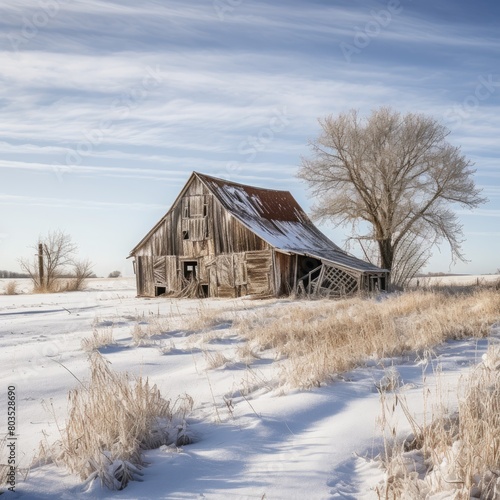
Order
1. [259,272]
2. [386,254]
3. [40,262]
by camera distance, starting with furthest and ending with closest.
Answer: [40,262] → [386,254] → [259,272]

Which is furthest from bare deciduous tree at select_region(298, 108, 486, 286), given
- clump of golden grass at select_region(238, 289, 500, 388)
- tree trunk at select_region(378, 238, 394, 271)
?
clump of golden grass at select_region(238, 289, 500, 388)

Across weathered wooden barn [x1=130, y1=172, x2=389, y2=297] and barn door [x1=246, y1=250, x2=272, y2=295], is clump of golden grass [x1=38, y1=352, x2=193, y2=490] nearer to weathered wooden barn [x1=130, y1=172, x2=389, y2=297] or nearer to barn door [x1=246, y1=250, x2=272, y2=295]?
weathered wooden barn [x1=130, y1=172, x2=389, y2=297]

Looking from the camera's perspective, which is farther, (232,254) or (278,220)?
(278,220)

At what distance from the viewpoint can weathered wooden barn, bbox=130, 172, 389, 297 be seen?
25.3 metres

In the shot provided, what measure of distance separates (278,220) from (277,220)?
141 millimetres

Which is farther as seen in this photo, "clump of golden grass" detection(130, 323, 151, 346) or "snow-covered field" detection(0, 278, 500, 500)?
"clump of golden grass" detection(130, 323, 151, 346)

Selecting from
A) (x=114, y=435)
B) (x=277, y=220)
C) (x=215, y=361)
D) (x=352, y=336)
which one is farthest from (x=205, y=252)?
(x=114, y=435)

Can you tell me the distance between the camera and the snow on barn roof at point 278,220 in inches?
1028

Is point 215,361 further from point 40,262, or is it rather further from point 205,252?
point 40,262

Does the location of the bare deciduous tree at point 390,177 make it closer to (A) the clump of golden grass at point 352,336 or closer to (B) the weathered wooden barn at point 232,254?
(B) the weathered wooden barn at point 232,254

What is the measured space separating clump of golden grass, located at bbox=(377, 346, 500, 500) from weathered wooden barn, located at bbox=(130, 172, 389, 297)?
19920mm

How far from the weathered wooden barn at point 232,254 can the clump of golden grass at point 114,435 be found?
19.5 meters

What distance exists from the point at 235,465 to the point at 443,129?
3057cm

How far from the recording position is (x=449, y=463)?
3.25m
